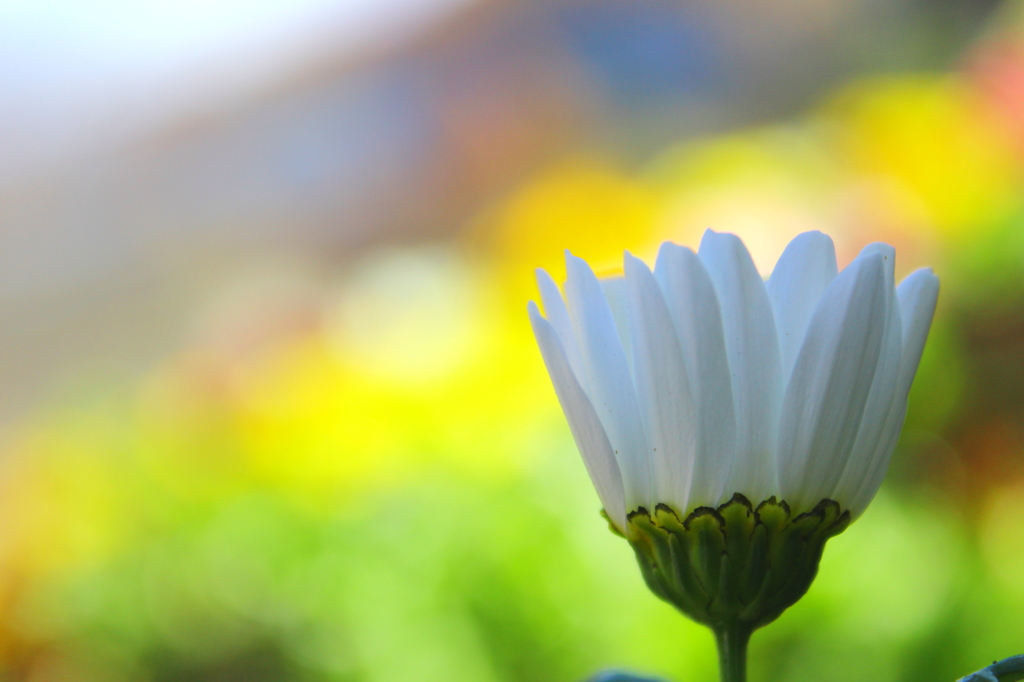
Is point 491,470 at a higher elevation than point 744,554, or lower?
higher

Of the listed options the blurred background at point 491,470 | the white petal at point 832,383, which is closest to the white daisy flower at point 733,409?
the white petal at point 832,383

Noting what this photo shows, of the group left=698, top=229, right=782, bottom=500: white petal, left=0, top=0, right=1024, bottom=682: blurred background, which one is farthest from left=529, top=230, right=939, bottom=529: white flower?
left=0, top=0, right=1024, bottom=682: blurred background

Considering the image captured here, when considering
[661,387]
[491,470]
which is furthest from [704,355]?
[491,470]

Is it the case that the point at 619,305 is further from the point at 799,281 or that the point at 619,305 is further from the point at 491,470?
the point at 491,470

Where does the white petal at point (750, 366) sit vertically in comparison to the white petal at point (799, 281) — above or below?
below

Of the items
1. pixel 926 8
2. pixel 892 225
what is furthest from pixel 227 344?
pixel 926 8

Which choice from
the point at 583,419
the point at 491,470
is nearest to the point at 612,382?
the point at 583,419

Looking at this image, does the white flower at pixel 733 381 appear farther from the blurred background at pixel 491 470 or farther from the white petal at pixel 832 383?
the blurred background at pixel 491 470

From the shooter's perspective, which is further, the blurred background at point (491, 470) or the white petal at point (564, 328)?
the blurred background at point (491, 470)

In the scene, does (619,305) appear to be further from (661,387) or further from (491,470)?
(491,470)

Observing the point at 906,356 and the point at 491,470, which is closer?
the point at 906,356
